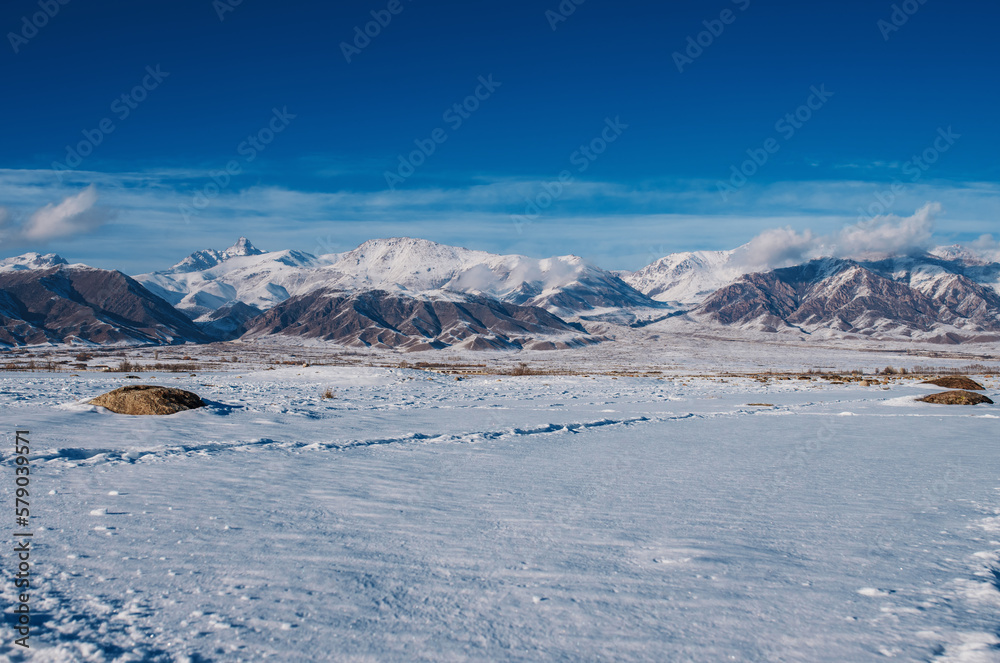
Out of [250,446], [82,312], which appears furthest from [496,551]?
[82,312]

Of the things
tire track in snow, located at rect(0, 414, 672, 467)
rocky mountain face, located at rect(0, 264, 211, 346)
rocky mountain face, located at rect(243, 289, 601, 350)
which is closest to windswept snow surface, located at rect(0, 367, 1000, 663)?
tire track in snow, located at rect(0, 414, 672, 467)

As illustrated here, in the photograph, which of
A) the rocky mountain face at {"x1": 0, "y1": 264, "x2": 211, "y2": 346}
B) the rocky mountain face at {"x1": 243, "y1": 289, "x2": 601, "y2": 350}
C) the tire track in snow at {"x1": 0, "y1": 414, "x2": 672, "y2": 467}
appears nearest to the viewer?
the tire track in snow at {"x1": 0, "y1": 414, "x2": 672, "y2": 467}

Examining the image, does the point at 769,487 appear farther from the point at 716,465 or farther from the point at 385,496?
the point at 385,496

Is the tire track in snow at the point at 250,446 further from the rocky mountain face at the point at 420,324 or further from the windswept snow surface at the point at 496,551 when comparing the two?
the rocky mountain face at the point at 420,324

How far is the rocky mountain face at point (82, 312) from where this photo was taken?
128125 mm

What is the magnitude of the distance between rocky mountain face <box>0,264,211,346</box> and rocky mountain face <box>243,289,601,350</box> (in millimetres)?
28630

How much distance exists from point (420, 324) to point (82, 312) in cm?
7888

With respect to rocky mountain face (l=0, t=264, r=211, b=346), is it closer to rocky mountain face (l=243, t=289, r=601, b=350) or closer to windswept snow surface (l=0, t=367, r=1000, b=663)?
rocky mountain face (l=243, t=289, r=601, b=350)

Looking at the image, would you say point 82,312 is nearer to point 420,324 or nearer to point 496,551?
point 420,324

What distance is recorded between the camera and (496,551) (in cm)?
457

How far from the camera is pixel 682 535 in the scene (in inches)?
200

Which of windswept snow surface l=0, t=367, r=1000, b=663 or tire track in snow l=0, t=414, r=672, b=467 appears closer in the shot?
windswept snow surface l=0, t=367, r=1000, b=663

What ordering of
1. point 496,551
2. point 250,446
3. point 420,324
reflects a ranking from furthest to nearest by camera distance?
point 420,324, point 250,446, point 496,551

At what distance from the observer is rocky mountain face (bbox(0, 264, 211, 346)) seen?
420ft
